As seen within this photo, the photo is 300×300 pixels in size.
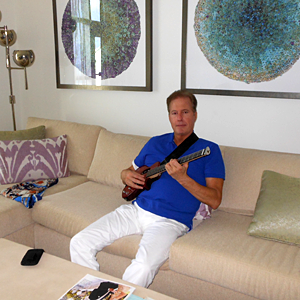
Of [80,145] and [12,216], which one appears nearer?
[12,216]

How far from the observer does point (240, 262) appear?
1449mm

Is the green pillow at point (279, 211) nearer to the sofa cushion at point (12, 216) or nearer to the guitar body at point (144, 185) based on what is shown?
the guitar body at point (144, 185)

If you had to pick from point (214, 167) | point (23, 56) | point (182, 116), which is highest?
point (23, 56)

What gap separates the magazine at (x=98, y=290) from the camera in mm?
1156

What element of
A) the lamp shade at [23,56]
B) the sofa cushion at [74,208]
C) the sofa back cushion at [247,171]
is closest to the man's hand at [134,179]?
the sofa cushion at [74,208]

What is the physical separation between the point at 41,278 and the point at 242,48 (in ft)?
6.10

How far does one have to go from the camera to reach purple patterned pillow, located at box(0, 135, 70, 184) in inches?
96.3

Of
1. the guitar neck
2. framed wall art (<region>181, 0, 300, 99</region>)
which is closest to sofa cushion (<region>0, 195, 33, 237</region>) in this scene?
the guitar neck

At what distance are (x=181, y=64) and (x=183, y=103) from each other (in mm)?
737

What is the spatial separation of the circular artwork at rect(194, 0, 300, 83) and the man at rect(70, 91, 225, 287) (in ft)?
1.95

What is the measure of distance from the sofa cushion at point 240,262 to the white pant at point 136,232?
0.07m

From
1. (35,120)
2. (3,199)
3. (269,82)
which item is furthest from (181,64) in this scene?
(3,199)

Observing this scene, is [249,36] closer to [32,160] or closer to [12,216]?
[32,160]

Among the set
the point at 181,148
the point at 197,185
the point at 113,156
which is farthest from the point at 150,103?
the point at 197,185
